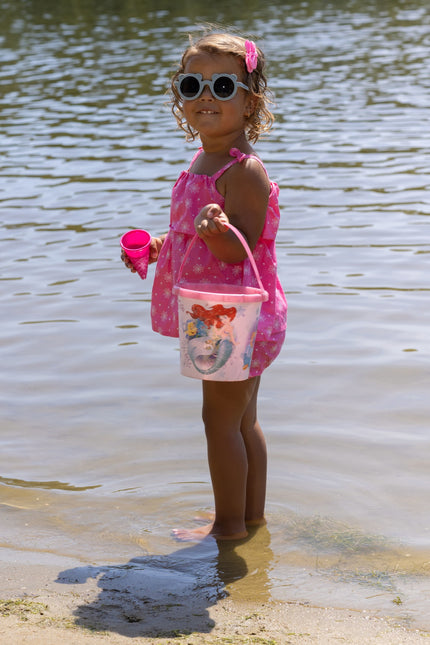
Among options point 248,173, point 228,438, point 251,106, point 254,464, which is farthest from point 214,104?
point 254,464

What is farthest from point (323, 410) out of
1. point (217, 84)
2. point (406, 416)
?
point (217, 84)

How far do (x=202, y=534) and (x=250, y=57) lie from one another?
1711 mm

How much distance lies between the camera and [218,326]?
310 centimetres

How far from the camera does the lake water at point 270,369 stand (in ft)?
11.8

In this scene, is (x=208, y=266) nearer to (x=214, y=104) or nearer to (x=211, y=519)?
(x=214, y=104)

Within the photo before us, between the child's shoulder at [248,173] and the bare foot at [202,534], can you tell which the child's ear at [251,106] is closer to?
the child's shoulder at [248,173]

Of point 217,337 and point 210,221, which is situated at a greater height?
point 210,221

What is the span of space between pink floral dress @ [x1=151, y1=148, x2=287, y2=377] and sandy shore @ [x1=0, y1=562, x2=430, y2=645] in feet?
2.66

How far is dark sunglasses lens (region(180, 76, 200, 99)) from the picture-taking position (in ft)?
10.8

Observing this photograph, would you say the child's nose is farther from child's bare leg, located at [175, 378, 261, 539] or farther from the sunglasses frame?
child's bare leg, located at [175, 378, 261, 539]

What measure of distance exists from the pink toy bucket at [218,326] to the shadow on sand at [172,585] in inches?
26.9

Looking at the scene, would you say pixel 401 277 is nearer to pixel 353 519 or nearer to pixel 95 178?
pixel 353 519

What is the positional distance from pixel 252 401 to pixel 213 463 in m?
0.29

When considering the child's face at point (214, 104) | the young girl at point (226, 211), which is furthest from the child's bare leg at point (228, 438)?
the child's face at point (214, 104)
